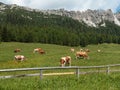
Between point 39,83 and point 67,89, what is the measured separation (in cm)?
266

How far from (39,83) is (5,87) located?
3177 mm

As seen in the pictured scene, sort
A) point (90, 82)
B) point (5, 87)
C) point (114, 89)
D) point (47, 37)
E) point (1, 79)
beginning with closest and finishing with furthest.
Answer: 1. point (5, 87)
2. point (114, 89)
3. point (1, 79)
4. point (90, 82)
5. point (47, 37)

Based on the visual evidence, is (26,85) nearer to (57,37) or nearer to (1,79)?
(1,79)

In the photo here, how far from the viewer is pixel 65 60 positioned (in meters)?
49.1

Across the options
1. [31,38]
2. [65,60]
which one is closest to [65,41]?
[31,38]

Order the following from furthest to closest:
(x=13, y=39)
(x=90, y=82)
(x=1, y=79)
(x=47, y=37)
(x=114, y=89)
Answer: (x=47, y=37), (x=13, y=39), (x=90, y=82), (x=1, y=79), (x=114, y=89)

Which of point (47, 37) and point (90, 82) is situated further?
point (47, 37)

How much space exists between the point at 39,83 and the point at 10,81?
2.25 meters

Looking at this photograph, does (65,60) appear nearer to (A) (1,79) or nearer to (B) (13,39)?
(A) (1,79)

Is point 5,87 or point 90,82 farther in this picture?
point 90,82

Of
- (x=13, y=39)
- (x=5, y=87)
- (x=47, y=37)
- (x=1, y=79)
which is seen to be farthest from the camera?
(x=47, y=37)

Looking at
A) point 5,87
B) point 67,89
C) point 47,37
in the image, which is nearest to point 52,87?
point 67,89

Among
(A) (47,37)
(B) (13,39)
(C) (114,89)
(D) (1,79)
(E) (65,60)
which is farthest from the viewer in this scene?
(A) (47,37)

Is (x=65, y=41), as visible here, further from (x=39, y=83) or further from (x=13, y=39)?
(x=39, y=83)
